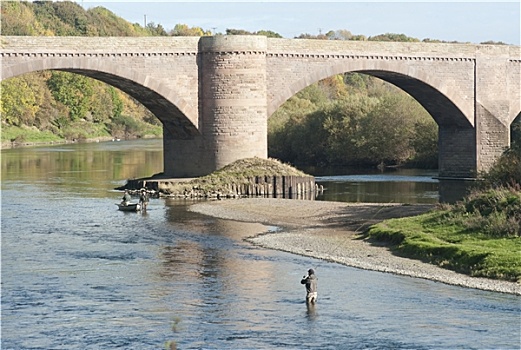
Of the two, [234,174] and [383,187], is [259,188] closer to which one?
[234,174]

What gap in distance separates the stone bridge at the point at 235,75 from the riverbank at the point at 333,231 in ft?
27.2

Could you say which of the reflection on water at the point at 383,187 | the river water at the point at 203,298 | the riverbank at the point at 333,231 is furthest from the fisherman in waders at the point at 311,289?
the reflection on water at the point at 383,187

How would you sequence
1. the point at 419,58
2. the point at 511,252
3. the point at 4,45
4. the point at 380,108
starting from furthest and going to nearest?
1. the point at 380,108
2. the point at 419,58
3. the point at 4,45
4. the point at 511,252

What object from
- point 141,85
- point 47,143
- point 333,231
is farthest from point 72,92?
point 333,231

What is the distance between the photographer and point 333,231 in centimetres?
4891

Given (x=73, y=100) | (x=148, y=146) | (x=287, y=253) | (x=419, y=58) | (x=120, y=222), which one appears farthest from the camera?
(x=73, y=100)

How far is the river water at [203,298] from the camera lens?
94.5 ft

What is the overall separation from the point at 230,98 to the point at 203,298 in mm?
35406

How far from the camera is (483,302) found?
107 ft

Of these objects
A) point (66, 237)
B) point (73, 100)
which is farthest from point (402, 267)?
point (73, 100)

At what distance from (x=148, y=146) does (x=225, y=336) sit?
9637cm

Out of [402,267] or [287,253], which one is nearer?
[402,267]

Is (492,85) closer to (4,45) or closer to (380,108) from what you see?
(380,108)

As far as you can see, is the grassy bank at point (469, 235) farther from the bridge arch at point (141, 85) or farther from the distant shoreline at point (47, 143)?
the distant shoreline at point (47, 143)
